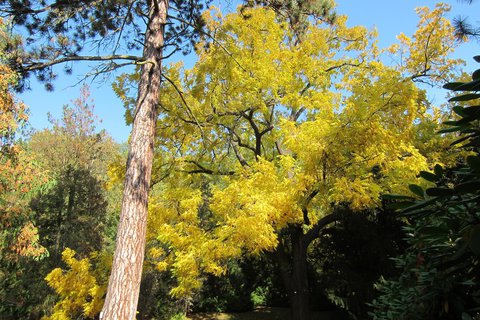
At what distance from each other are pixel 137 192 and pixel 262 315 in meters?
11.3

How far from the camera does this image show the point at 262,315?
13.4 meters

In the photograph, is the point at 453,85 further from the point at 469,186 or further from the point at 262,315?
the point at 262,315

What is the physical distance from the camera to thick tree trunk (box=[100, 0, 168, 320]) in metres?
3.63

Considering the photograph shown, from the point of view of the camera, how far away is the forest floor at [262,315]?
12.4m

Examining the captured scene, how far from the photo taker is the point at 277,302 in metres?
14.5

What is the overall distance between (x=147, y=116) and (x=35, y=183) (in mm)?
4627

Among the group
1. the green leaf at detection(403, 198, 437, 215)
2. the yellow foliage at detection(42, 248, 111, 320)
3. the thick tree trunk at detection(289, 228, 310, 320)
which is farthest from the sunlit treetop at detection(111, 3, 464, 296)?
the green leaf at detection(403, 198, 437, 215)

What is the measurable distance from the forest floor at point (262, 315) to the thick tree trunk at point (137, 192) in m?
10.5

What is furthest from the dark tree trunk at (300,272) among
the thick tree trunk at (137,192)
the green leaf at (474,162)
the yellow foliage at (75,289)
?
the green leaf at (474,162)

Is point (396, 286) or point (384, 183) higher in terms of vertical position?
point (384, 183)

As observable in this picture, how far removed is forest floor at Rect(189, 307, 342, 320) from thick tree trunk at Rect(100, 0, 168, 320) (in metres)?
10.5

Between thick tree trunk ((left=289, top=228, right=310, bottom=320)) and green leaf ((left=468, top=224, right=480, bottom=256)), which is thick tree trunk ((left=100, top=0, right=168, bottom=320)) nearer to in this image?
green leaf ((left=468, top=224, right=480, bottom=256))

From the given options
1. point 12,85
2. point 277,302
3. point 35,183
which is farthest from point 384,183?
point 277,302

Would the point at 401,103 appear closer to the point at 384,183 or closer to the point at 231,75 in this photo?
the point at 384,183
